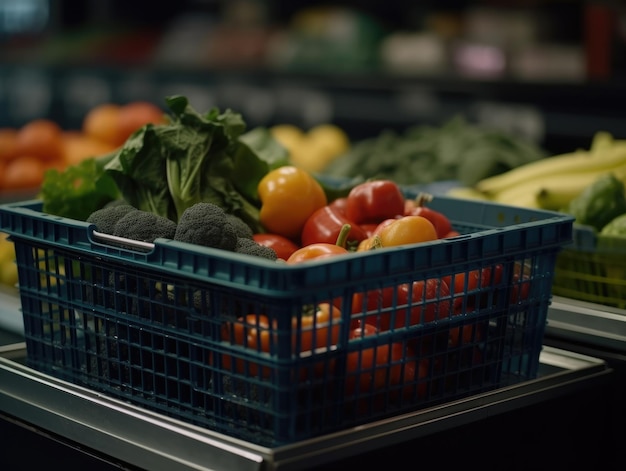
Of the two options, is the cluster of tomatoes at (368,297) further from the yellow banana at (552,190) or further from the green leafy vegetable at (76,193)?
the yellow banana at (552,190)

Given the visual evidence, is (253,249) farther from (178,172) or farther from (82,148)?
(82,148)

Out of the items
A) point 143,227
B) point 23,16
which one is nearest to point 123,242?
point 143,227

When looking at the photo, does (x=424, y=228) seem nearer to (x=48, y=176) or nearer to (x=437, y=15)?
(x=48, y=176)

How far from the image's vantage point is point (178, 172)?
1.84m

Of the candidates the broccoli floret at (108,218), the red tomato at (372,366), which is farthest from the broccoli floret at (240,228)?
the red tomato at (372,366)

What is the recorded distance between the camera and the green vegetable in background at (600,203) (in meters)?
2.10

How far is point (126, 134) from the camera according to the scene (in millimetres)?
3287

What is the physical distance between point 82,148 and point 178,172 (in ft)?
4.93

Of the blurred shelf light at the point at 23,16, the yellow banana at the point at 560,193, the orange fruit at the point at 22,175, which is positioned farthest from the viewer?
Answer: the blurred shelf light at the point at 23,16

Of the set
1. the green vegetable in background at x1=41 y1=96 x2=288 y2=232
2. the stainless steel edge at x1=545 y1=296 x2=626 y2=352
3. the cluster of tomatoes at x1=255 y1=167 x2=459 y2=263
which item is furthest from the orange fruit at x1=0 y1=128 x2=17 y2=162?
the stainless steel edge at x1=545 y1=296 x2=626 y2=352

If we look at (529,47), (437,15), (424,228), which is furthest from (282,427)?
(437,15)

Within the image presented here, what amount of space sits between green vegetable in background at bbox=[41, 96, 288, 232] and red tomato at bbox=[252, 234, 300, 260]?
0.24 ft

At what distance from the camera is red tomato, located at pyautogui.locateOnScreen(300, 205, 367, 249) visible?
177 cm

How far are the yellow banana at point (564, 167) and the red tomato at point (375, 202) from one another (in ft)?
2.25
